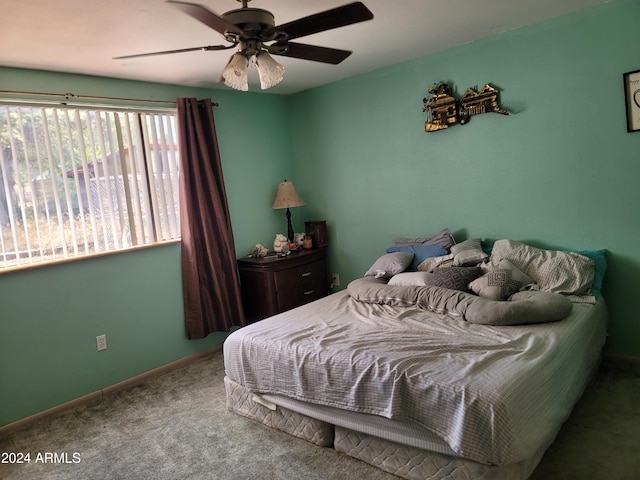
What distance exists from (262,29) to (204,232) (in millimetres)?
2198

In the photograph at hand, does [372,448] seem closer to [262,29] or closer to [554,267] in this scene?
[554,267]

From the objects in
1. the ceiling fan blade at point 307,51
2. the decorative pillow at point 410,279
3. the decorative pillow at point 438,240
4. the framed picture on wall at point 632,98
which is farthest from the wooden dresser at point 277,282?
the framed picture on wall at point 632,98

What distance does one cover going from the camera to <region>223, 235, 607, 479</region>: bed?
1.87 m

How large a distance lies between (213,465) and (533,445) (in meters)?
1.53

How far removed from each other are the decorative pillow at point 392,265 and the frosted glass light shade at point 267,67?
5.88 ft

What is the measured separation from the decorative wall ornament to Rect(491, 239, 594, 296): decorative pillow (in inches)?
40.2

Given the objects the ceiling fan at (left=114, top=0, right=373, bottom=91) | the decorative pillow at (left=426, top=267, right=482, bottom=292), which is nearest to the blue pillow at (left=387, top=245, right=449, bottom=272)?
the decorative pillow at (left=426, top=267, right=482, bottom=292)

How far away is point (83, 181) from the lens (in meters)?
3.34

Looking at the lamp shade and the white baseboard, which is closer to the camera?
the white baseboard

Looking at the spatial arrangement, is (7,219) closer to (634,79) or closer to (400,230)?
(400,230)

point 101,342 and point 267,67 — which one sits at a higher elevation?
point 267,67

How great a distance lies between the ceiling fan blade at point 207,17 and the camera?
5.57 feet

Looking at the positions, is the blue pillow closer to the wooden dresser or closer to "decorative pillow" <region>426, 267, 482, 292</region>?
"decorative pillow" <region>426, 267, 482, 292</region>

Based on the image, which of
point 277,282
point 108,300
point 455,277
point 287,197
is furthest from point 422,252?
point 108,300
